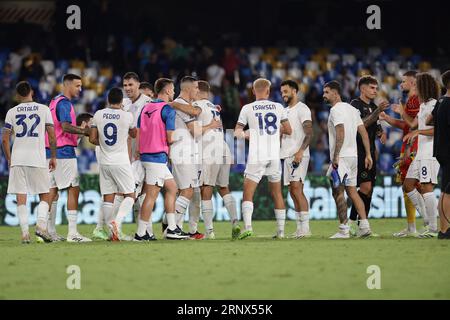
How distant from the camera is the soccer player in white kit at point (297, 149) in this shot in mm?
14578

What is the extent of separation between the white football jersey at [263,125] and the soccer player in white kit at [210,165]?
75cm

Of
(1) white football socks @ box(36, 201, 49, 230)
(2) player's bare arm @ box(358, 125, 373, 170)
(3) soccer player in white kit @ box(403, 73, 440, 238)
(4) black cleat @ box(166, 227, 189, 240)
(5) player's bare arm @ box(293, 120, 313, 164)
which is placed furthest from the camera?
(5) player's bare arm @ box(293, 120, 313, 164)

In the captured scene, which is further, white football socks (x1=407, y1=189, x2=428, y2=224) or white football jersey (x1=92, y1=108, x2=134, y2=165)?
white football socks (x1=407, y1=189, x2=428, y2=224)

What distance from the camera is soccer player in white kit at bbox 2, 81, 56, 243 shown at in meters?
13.5

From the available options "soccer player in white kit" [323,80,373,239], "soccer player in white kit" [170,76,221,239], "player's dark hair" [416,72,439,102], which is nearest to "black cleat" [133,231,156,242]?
"soccer player in white kit" [170,76,221,239]

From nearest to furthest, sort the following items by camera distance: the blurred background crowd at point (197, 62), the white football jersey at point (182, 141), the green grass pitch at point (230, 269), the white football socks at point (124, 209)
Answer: the green grass pitch at point (230, 269) < the white football socks at point (124, 209) < the white football jersey at point (182, 141) < the blurred background crowd at point (197, 62)

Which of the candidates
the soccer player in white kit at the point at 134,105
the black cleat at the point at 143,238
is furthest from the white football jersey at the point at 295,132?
the black cleat at the point at 143,238

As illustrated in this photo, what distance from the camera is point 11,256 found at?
11.8 metres

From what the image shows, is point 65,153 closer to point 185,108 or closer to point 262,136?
point 185,108

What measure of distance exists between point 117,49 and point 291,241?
14.5m

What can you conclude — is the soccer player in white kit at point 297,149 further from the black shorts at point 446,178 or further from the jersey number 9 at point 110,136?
the jersey number 9 at point 110,136

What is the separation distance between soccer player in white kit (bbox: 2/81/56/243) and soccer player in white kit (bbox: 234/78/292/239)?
2.75 m

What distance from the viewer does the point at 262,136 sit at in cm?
1414

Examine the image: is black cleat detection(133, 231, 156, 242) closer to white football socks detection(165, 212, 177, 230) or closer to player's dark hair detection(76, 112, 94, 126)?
white football socks detection(165, 212, 177, 230)
